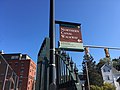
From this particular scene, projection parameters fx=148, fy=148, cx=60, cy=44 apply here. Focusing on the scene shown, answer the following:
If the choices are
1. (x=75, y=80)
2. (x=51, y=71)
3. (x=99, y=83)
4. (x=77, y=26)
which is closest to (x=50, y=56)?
(x=51, y=71)

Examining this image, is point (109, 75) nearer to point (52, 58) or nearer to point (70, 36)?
point (70, 36)

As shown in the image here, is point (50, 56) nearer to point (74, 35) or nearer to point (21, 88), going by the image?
point (74, 35)

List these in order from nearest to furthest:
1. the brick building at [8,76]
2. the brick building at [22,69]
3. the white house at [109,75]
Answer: the brick building at [8,76] < the white house at [109,75] < the brick building at [22,69]

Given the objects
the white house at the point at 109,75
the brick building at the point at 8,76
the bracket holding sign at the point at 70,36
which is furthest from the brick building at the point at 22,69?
the bracket holding sign at the point at 70,36

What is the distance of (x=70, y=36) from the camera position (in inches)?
172

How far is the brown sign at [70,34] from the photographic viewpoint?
4.33 metres

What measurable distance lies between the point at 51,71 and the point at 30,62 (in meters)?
54.8

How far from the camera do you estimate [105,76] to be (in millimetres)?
42438

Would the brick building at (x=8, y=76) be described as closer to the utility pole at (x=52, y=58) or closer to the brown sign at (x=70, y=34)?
the brown sign at (x=70, y=34)

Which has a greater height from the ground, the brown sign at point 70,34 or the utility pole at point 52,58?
the brown sign at point 70,34

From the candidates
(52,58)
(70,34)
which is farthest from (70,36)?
(52,58)

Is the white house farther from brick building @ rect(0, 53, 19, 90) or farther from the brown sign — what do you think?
the brown sign

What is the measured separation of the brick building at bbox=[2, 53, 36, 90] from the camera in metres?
52.3

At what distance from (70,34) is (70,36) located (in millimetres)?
61
